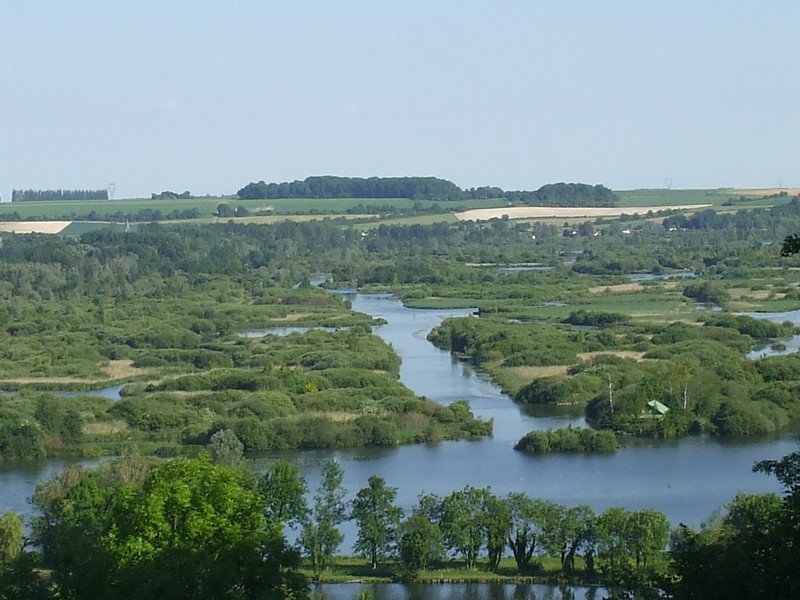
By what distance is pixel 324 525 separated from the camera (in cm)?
1586

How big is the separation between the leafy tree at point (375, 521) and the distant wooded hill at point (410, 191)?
271 ft

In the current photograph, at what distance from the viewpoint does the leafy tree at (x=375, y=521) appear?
1591 centimetres

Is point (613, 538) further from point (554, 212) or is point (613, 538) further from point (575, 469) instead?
point (554, 212)

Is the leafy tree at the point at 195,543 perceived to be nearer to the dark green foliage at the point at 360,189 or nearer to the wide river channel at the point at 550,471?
the wide river channel at the point at 550,471

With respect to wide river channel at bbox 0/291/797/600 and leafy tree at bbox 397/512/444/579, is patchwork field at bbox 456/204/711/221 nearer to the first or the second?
wide river channel at bbox 0/291/797/600

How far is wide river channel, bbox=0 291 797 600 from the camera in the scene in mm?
18391

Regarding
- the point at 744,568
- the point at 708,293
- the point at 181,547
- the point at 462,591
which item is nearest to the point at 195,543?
the point at 181,547

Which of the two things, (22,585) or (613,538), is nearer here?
(22,585)

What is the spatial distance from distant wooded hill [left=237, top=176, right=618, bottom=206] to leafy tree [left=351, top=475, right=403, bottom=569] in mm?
82662

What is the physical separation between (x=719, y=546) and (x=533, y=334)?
24691 millimetres

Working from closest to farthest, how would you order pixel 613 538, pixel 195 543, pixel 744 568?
pixel 744 568
pixel 195 543
pixel 613 538

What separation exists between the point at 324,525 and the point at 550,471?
18.0 feet

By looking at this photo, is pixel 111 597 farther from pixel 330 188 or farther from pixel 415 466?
pixel 330 188

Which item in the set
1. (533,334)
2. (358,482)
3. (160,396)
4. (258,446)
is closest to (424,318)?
(533,334)
